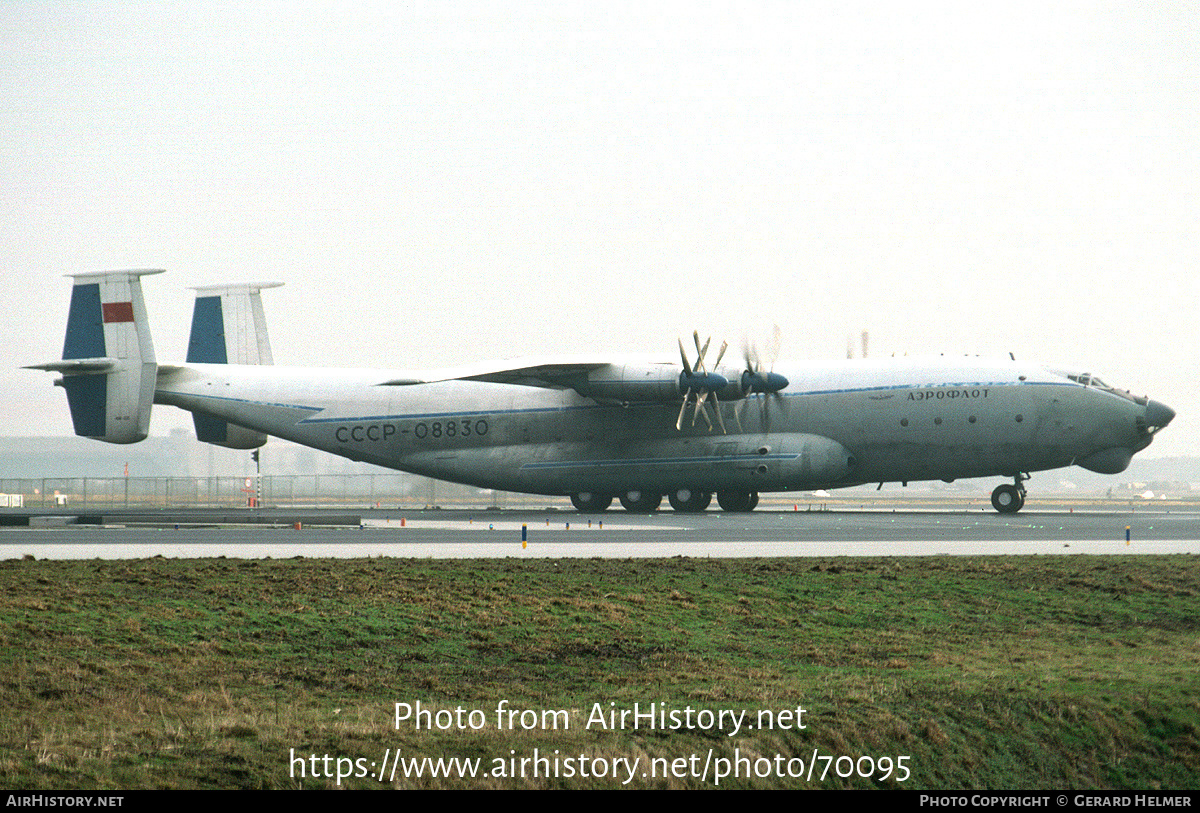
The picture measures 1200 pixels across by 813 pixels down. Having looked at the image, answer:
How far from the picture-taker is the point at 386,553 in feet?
87.9

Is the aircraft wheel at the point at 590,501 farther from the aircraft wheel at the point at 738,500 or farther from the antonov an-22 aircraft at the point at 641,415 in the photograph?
the aircraft wheel at the point at 738,500

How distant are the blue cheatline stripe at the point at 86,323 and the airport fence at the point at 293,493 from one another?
2265 cm

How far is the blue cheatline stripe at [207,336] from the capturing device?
180 ft

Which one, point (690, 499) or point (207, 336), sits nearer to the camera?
point (690, 499)

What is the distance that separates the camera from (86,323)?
45.4 metres

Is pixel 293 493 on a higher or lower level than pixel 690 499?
lower

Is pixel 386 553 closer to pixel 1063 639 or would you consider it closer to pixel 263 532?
pixel 263 532

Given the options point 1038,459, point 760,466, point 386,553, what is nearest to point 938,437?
point 1038,459

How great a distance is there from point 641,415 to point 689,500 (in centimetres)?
396

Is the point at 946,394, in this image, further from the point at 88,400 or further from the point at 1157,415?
the point at 88,400

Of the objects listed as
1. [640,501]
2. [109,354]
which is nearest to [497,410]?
[640,501]

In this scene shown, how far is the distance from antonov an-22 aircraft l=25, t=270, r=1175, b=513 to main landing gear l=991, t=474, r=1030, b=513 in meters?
0.08

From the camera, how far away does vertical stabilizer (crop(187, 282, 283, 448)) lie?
5509 centimetres
